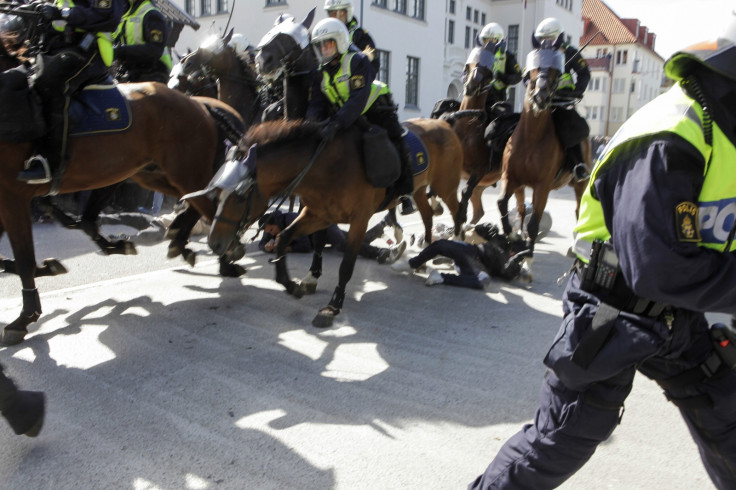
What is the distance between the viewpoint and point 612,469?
2.89 m

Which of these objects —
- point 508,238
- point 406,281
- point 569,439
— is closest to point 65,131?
point 406,281

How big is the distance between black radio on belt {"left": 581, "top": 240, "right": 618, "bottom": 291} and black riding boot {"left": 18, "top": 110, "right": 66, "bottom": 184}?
396 centimetres

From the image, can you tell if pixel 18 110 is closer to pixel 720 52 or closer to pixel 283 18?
pixel 283 18

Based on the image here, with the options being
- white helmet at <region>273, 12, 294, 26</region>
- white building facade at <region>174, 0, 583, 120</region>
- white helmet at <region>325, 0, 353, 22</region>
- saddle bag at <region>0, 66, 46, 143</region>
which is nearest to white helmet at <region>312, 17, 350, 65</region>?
white helmet at <region>273, 12, 294, 26</region>

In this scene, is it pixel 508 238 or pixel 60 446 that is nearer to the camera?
pixel 60 446

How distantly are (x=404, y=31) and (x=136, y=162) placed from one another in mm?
23513

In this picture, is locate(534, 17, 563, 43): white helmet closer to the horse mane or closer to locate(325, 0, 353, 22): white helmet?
locate(325, 0, 353, 22): white helmet

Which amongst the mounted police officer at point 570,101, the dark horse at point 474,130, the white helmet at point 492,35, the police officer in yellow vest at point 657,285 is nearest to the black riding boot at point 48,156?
the police officer in yellow vest at point 657,285

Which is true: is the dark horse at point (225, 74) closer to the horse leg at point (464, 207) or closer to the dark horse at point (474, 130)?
the dark horse at point (474, 130)

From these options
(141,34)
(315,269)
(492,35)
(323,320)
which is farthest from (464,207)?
(141,34)

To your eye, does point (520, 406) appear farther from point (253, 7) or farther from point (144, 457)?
point (253, 7)

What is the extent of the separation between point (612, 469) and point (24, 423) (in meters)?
2.82

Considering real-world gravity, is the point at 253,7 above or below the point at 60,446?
above

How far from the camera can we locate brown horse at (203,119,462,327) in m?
4.32
